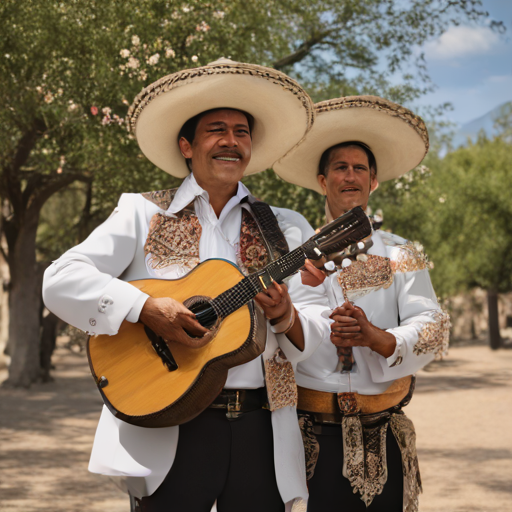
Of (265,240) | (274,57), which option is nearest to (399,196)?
(274,57)

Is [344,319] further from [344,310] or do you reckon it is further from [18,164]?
[18,164]

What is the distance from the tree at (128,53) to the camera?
7934 millimetres

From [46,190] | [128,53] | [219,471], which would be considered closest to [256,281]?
[219,471]

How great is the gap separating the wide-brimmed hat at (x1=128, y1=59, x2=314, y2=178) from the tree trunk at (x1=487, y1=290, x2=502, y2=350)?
22705 millimetres

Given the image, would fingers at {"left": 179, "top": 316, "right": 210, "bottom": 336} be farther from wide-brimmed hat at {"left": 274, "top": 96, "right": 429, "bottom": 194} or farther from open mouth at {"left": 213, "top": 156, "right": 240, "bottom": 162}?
wide-brimmed hat at {"left": 274, "top": 96, "right": 429, "bottom": 194}

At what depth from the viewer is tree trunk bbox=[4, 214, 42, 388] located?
14609mm

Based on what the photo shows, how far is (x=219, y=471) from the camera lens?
254 cm

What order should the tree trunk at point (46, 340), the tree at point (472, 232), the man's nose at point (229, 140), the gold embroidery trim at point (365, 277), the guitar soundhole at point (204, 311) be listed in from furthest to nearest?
the tree at point (472, 232), the tree trunk at point (46, 340), the gold embroidery trim at point (365, 277), the man's nose at point (229, 140), the guitar soundhole at point (204, 311)

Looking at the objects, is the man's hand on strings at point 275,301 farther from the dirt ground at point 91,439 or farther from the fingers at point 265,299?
the dirt ground at point 91,439

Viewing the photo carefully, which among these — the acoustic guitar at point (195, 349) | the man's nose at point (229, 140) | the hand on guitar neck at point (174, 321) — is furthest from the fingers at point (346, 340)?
the man's nose at point (229, 140)

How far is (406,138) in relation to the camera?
3.40 metres

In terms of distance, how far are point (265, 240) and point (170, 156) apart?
0.67 meters

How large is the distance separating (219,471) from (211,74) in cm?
149

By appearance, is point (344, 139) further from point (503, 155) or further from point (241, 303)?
point (503, 155)
